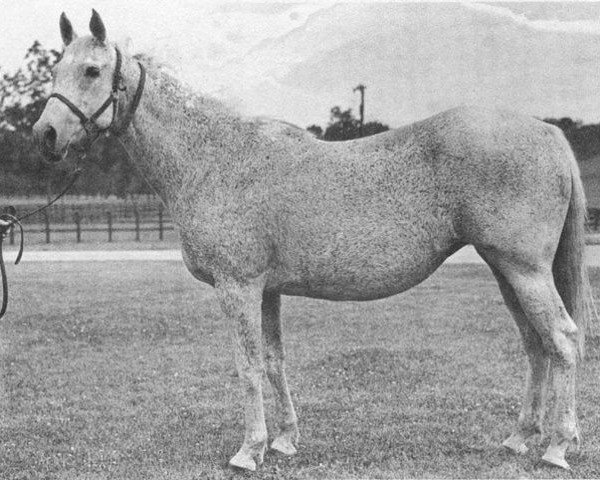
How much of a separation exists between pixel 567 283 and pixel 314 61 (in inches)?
233

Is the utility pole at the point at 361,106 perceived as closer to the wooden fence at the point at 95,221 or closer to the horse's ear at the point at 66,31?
the horse's ear at the point at 66,31

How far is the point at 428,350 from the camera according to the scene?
7586 mm

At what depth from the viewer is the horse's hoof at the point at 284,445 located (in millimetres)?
4430

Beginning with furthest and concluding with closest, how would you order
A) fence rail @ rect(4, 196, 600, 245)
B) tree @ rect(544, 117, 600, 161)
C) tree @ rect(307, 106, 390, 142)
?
fence rail @ rect(4, 196, 600, 245) < tree @ rect(544, 117, 600, 161) < tree @ rect(307, 106, 390, 142)

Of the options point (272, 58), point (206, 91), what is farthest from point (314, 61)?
point (206, 91)

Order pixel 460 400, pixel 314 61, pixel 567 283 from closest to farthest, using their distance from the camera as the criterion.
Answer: pixel 567 283
pixel 460 400
pixel 314 61

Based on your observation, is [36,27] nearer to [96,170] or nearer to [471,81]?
[471,81]

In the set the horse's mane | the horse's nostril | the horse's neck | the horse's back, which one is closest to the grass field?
the horse's back

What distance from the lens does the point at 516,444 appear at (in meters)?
4.38

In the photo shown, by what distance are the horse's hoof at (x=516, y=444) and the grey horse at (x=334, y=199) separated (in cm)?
34

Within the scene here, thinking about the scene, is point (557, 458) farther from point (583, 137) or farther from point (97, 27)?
point (583, 137)

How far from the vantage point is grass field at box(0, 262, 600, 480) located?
428 cm

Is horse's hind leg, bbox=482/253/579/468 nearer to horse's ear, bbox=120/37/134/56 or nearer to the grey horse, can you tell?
the grey horse

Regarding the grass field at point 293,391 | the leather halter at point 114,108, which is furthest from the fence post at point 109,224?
the leather halter at point 114,108
